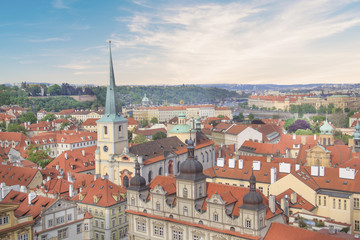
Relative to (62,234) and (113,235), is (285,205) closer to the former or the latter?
(113,235)

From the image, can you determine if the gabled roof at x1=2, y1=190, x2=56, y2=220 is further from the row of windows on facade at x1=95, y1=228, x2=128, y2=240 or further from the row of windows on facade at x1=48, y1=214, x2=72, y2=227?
the row of windows on facade at x1=95, y1=228, x2=128, y2=240

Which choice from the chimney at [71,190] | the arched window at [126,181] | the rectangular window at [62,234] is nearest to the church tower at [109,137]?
the arched window at [126,181]

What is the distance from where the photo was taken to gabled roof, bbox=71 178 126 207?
162 ft

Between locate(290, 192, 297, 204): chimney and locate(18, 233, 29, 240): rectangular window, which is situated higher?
locate(290, 192, 297, 204): chimney

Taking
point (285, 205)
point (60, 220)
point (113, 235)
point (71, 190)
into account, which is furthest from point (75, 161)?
point (285, 205)

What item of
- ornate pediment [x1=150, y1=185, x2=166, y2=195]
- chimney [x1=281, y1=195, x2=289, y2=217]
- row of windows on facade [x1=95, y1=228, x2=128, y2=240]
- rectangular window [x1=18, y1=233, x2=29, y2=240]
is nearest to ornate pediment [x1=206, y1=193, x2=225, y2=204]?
ornate pediment [x1=150, y1=185, x2=166, y2=195]

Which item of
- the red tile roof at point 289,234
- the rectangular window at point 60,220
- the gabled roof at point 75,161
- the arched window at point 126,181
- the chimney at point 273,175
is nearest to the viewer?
the red tile roof at point 289,234

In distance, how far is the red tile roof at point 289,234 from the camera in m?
32.4

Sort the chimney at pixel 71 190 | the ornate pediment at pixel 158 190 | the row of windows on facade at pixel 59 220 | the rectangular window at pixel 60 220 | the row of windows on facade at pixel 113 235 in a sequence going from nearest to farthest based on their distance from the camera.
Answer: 1. the row of windows on facade at pixel 59 220
2. the ornate pediment at pixel 158 190
3. the rectangular window at pixel 60 220
4. the row of windows on facade at pixel 113 235
5. the chimney at pixel 71 190

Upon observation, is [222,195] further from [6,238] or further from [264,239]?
[6,238]

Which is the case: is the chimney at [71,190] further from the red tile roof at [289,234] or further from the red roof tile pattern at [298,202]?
the red tile roof at [289,234]

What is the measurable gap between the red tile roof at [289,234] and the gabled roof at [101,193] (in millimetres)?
21382

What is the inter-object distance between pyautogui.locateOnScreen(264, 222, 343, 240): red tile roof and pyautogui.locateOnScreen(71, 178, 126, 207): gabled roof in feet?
70.2

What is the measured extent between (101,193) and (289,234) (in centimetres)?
2528
